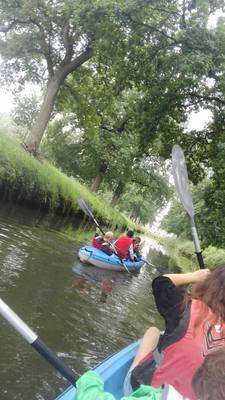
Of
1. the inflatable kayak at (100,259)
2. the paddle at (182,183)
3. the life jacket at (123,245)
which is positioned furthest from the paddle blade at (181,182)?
the life jacket at (123,245)

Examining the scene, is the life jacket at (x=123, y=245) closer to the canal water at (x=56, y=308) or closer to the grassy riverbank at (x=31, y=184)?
the canal water at (x=56, y=308)

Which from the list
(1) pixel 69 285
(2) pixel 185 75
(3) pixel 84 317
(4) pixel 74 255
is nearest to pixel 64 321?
(3) pixel 84 317

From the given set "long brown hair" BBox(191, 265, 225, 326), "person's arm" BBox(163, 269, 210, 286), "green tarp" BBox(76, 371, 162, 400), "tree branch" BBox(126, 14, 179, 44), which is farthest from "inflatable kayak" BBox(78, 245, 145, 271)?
"green tarp" BBox(76, 371, 162, 400)

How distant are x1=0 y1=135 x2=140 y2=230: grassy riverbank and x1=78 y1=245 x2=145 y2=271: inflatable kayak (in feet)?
14.7

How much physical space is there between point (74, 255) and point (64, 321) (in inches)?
233

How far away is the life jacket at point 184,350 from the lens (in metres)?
2.67

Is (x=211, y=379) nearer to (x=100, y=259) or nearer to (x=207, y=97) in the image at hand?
(x=100, y=259)

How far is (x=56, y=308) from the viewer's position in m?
7.23

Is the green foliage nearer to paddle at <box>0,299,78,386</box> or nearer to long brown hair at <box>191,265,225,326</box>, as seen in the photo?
paddle at <box>0,299,78,386</box>

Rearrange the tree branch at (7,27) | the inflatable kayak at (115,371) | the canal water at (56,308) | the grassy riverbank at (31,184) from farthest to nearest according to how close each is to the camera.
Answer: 1. the tree branch at (7,27)
2. the grassy riverbank at (31,184)
3. the canal water at (56,308)
4. the inflatable kayak at (115,371)

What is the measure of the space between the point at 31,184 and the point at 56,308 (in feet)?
32.5

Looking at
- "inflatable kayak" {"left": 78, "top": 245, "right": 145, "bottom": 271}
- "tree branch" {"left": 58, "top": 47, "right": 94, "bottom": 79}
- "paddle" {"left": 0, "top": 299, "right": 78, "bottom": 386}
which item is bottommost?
"inflatable kayak" {"left": 78, "top": 245, "right": 145, "bottom": 271}

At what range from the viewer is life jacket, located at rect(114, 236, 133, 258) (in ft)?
44.4

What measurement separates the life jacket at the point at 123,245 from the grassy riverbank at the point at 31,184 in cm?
452
